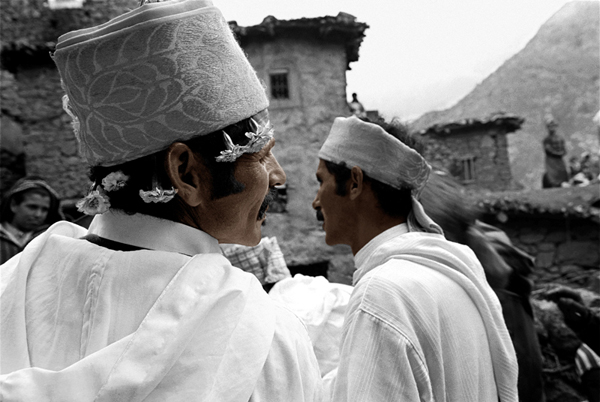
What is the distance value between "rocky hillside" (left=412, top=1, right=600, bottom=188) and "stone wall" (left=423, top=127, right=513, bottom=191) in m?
28.5

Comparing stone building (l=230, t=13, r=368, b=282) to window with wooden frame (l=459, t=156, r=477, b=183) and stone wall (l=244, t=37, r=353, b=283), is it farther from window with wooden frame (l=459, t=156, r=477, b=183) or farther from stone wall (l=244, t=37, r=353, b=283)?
window with wooden frame (l=459, t=156, r=477, b=183)

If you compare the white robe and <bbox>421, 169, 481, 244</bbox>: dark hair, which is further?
<bbox>421, 169, 481, 244</bbox>: dark hair

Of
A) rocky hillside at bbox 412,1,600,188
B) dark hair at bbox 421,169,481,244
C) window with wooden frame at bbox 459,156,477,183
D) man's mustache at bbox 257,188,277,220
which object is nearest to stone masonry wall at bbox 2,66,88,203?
dark hair at bbox 421,169,481,244

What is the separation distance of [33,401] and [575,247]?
11058 mm

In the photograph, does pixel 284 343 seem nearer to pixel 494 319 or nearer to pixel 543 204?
pixel 494 319

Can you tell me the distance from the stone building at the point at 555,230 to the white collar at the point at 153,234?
31.2 ft

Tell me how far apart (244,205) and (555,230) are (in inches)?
416

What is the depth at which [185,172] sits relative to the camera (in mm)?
1027

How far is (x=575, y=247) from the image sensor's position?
9969mm

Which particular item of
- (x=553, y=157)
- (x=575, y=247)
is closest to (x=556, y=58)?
(x=553, y=157)

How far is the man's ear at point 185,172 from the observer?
3.29ft

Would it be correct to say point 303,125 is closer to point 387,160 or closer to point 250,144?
point 387,160

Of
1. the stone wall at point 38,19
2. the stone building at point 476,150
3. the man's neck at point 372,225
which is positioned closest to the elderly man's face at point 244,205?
the man's neck at point 372,225

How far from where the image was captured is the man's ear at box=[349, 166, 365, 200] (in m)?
2.11
